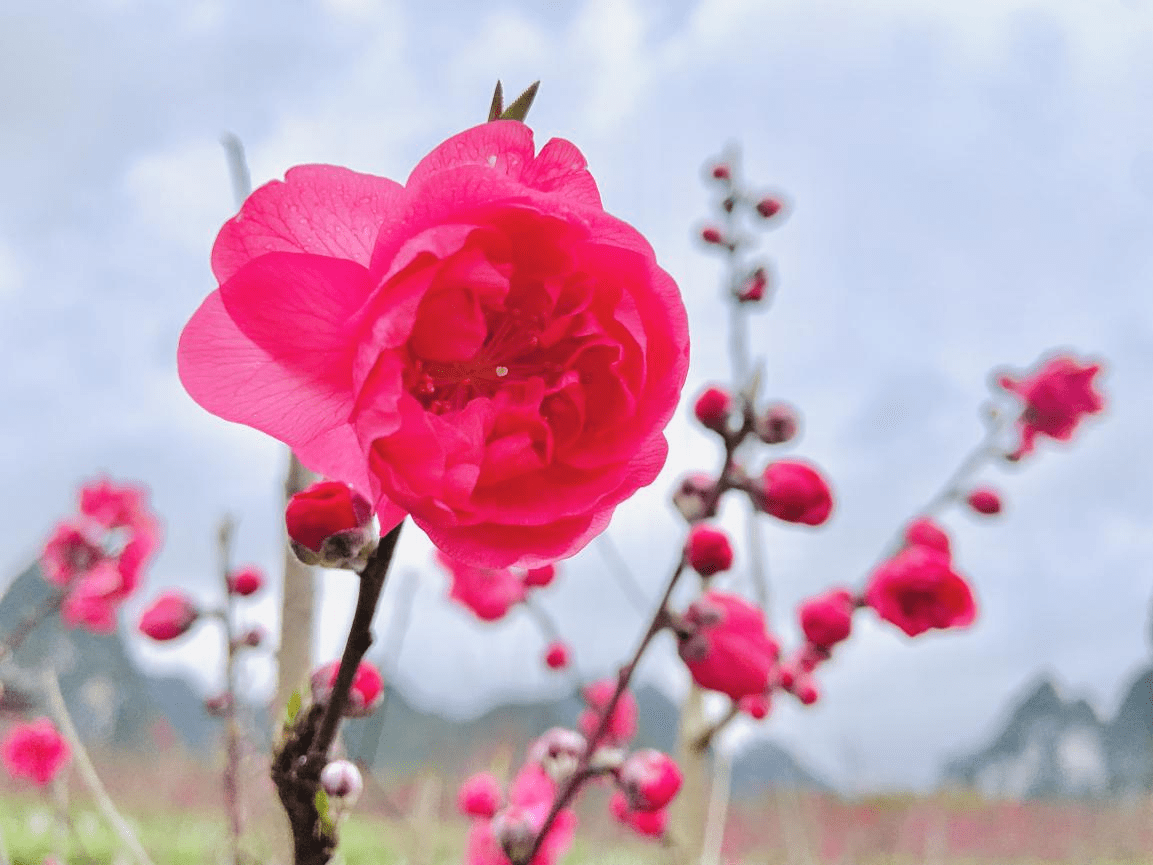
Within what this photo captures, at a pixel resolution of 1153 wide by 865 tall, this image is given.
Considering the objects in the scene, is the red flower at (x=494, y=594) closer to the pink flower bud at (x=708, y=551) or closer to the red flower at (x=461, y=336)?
the pink flower bud at (x=708, y=551)

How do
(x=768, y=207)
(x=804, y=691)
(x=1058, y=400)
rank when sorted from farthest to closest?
(x=1058, y=400)
(x=768, y=207)
(x=804, y=691)

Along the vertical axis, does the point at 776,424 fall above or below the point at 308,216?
below

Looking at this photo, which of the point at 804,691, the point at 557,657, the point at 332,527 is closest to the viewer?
the point at 332,527

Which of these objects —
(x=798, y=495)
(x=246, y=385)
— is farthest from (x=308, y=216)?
(x=798, y=495)

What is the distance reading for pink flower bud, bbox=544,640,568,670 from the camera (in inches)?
55.7

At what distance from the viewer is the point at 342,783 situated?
0.43m

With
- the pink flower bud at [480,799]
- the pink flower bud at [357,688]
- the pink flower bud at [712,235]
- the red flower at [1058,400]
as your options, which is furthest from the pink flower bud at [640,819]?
the red flower at [1058,400]

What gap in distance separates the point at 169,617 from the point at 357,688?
0.42m

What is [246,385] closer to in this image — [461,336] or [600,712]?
[461,336]

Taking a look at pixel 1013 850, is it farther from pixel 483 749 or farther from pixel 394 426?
pixel 394 426

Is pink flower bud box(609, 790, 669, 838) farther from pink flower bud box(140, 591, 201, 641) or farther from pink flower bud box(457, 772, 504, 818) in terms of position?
pink flower bud box(140, 591, 201, 641)

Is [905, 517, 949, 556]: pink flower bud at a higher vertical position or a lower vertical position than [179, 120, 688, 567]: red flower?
lower

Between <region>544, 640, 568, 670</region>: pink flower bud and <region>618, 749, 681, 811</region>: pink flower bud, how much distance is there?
2.33 ft

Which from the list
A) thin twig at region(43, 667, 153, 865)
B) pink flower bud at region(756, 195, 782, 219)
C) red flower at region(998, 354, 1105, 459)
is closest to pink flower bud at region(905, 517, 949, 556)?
pink flower bud at region(756, 195, 782, 219)
